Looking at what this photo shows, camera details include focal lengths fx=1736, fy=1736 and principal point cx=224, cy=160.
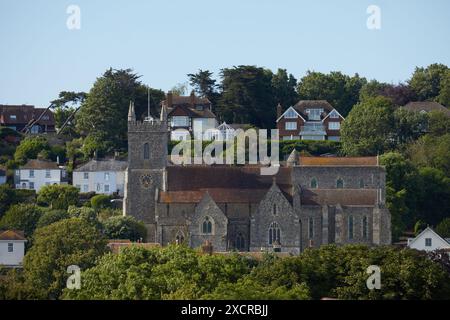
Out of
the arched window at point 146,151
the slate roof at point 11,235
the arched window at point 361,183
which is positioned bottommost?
the slate roof at point 11,235

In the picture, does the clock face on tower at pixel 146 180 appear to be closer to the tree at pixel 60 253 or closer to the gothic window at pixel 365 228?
the gothic window at pixel 365 228

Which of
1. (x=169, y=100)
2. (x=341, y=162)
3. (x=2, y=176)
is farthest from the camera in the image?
(x=169, y=100)

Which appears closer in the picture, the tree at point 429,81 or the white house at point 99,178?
the white house at point 99,178

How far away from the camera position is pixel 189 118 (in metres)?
123

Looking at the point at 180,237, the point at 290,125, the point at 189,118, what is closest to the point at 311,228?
the point at 180,237

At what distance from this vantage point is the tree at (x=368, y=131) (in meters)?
114

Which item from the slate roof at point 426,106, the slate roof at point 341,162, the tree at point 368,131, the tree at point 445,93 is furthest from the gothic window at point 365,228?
the tree at point 445,93

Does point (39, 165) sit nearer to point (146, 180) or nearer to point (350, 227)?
point (146, 180)

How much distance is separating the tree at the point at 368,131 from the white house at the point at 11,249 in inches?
1223

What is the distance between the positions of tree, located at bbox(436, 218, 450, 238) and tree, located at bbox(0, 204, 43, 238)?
74.7 ft

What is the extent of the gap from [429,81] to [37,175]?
40.3 meters

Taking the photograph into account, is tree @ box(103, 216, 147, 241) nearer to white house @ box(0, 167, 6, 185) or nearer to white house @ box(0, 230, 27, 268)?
white house @ box(0, 230, 27, 268)

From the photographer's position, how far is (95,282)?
6544 centimetres

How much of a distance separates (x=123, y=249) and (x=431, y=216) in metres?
36.8
